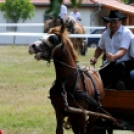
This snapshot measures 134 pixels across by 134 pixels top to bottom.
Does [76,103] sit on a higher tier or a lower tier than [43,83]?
higher

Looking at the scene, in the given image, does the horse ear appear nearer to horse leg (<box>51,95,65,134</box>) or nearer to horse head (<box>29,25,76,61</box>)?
horse head (<box>29,25,76,61</box>)

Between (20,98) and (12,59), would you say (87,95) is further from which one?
(12,59)

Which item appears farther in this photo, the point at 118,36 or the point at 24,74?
the point at 24,74

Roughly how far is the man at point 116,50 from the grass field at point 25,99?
1740 mm

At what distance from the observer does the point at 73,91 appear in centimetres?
827

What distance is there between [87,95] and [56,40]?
76 cm

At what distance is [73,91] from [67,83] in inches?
4.7

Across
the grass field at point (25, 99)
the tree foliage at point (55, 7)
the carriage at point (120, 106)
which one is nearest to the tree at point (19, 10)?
the grass field at point (25, 99)

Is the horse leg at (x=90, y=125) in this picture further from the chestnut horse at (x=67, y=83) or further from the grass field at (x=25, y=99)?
the grass field at (x=25, y=99)

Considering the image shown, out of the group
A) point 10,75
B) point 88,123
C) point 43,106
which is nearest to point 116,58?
point 88,123

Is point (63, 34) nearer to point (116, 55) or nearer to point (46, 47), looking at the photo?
point (46, 47)

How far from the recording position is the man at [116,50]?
29.2 ft

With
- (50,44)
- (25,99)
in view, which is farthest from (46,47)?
(25,99)

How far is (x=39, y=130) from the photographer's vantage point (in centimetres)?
1058
